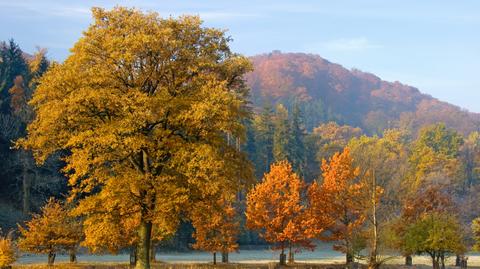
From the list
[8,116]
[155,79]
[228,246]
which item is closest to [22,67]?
[8,116]

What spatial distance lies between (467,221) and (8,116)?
66.5m

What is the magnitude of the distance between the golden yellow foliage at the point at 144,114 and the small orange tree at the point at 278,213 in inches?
769

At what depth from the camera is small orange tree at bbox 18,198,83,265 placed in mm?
36562

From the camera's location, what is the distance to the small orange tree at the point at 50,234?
36.6m

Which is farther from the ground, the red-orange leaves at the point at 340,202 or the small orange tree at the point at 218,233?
the red-orange leaves at the point at 340,202

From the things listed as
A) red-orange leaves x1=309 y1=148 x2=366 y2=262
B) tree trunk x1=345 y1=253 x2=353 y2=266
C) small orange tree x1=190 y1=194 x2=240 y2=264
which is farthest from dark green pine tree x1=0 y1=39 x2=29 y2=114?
tree trunk x1=345 y1=253 x2=353 y2=266

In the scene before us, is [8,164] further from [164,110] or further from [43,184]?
[164,110]

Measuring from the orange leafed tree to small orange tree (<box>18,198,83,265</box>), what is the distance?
76.9 ft

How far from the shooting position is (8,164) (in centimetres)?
7269

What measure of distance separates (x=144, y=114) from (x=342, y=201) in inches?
1178

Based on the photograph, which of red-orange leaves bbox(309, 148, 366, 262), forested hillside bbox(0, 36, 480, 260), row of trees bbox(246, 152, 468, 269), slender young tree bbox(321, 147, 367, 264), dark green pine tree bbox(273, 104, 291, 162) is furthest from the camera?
dark green pine tree bbox(273, 104, 291, 162)

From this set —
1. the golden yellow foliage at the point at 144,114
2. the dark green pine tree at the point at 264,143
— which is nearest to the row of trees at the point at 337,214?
the golden yellow foliage at the point at 144,114

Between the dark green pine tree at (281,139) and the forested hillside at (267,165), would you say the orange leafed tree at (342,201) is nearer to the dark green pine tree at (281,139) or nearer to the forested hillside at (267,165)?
the forested hillside at (267,165)

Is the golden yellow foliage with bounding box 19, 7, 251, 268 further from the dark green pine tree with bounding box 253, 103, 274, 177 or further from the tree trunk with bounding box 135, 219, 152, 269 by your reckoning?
the dark green pine tree with bounding box 253, 103, 274, 177
